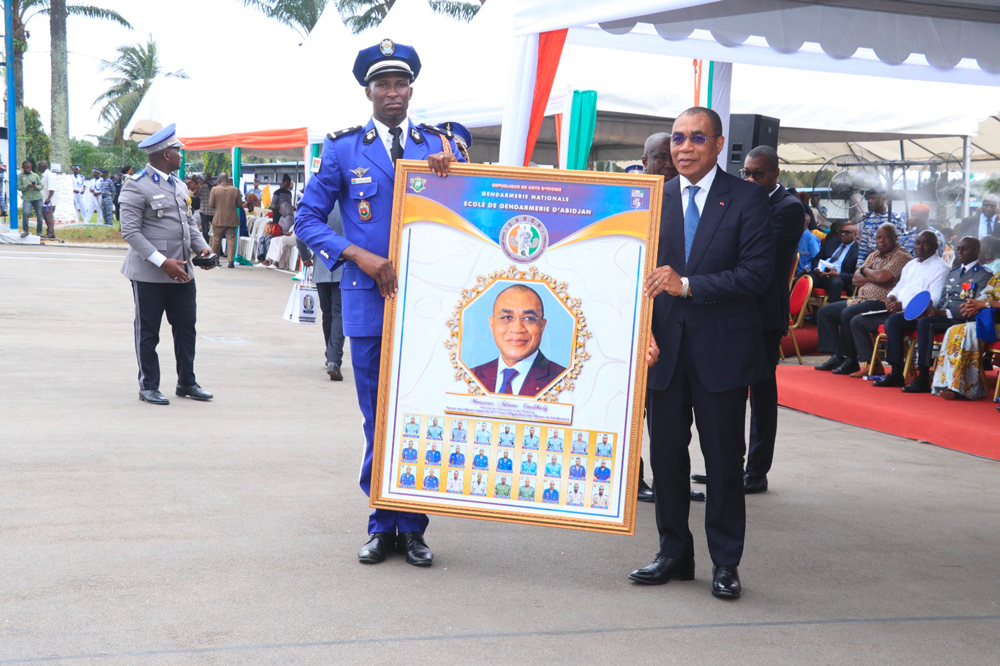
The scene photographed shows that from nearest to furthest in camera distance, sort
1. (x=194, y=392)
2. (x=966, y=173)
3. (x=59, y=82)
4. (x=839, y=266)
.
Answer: (x=194, y=392)
(x=839, y=266)
(x=966, y=173)
(x=59, y=82)

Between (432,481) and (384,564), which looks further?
(384,564)

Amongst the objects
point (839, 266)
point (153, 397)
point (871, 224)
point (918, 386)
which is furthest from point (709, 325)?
point (871, 224)

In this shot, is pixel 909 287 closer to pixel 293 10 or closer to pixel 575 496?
pixel 575 496

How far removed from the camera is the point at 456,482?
3.97 meters

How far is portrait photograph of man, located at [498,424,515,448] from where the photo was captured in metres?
3.96

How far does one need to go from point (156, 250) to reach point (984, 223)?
11.2m

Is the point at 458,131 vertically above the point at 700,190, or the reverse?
the point at 458,131

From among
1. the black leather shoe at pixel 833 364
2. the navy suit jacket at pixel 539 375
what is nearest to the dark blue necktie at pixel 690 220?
the navy suit jacket at pixel 539 375

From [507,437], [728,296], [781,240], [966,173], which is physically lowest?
[507,437]

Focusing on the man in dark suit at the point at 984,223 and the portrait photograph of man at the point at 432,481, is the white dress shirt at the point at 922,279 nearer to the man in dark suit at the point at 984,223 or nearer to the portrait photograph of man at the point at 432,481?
the man in dark suit at the point at 984,223

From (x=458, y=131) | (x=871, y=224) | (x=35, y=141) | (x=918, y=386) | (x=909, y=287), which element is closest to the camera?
(x=458, y=131)

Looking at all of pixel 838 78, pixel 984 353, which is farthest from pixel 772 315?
pixel 838 78

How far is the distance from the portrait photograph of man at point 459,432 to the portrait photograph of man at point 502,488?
0.72ft

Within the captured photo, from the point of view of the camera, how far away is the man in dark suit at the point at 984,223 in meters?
13.3
